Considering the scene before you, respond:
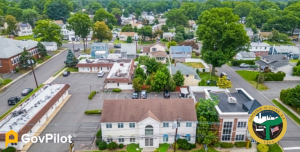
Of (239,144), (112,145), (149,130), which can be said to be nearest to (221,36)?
(239,144)

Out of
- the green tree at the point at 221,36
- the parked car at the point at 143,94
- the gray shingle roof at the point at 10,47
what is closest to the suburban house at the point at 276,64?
the green tree at the point at 221,36

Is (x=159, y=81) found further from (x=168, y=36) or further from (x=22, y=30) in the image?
(x=22, y=30)

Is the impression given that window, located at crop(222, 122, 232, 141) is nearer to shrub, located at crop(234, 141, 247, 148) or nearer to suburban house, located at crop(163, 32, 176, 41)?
shrub, located at crop(234, 141, 247, 148)

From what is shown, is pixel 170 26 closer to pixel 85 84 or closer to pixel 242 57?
pixel 242 57

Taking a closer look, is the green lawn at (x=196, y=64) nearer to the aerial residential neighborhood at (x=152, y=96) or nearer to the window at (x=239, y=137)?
the aerial residential neighborhood at (x=152, y=96)

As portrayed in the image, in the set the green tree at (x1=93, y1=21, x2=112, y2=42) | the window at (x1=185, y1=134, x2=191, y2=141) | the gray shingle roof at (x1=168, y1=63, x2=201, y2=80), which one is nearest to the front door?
the window at (x1=185, y1=134, x2=191, y2=141)

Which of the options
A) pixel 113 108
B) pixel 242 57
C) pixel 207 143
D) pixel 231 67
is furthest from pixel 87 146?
pixel 242 57
